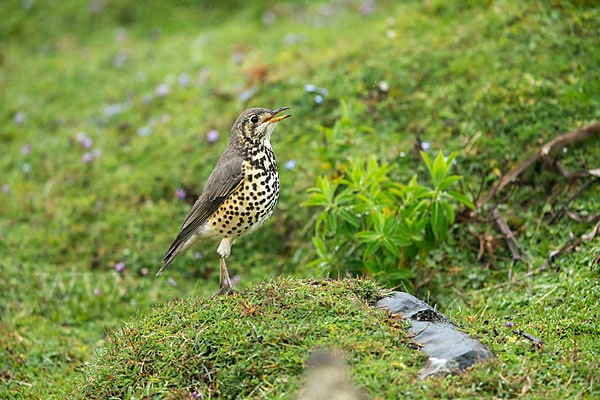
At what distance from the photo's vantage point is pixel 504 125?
248 inches

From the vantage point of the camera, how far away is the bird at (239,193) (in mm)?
4758

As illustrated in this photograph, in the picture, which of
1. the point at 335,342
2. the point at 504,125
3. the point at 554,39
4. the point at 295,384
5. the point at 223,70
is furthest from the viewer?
the point at 223,70

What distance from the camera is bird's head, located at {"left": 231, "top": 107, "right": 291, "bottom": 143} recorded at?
4973 millimetres

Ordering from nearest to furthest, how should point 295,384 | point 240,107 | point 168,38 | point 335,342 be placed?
point 295,384 → point 335,342 → point 240,107 → point 168,38

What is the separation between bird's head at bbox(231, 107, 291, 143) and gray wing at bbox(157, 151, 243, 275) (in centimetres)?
19

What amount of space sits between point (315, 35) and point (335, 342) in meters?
7.23

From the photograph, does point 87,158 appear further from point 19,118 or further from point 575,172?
point 575,172

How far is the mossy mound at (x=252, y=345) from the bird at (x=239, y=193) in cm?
72

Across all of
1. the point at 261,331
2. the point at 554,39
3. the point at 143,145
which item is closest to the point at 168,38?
the point at 143,145

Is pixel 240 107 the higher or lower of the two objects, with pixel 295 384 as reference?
lower

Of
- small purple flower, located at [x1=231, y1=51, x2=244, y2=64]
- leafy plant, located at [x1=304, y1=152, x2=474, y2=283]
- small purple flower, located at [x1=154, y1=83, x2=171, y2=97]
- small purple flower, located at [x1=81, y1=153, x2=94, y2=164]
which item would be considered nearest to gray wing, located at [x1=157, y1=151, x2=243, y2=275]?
leafy plant, located at [x1=304, y1=152, x2=474, y2=283]

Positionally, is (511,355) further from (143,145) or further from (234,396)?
(143,145)

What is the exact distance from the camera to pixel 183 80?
30.5 feet

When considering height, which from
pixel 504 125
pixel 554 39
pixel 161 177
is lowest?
pixel 161 177
